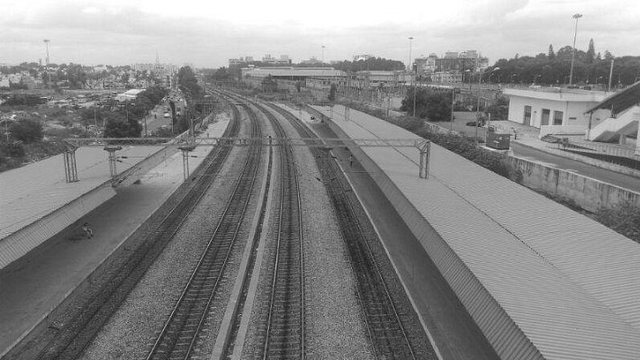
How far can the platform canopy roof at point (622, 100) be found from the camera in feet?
125

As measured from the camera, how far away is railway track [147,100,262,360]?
12398mm

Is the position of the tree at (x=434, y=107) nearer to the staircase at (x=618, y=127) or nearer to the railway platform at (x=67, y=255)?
the staircase at (x=618, y=127)

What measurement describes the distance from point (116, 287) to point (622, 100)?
39629 millimetres

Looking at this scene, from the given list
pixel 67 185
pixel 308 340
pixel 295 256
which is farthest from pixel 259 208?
pixel 308 340

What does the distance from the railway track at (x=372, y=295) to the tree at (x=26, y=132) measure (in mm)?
35902

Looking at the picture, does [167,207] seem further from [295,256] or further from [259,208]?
[295,256]

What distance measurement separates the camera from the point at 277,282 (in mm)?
16219

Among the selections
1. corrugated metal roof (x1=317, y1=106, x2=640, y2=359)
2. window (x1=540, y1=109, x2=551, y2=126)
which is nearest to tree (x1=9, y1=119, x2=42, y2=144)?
corrugated metal roof (x1=317, y1=106, x2=640, y2=359)

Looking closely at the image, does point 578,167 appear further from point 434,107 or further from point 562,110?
point 434,107

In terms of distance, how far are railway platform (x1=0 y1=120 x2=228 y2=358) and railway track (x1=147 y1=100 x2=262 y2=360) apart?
11.2ft

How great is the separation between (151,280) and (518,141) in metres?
34.4

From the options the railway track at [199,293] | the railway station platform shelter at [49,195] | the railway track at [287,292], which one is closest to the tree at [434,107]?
the railway track at [287,292]

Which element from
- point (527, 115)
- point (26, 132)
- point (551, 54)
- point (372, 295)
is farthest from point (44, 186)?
point (551, 54)

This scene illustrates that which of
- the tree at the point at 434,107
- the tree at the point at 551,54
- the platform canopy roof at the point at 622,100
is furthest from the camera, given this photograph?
the tree at the point at 551,54
